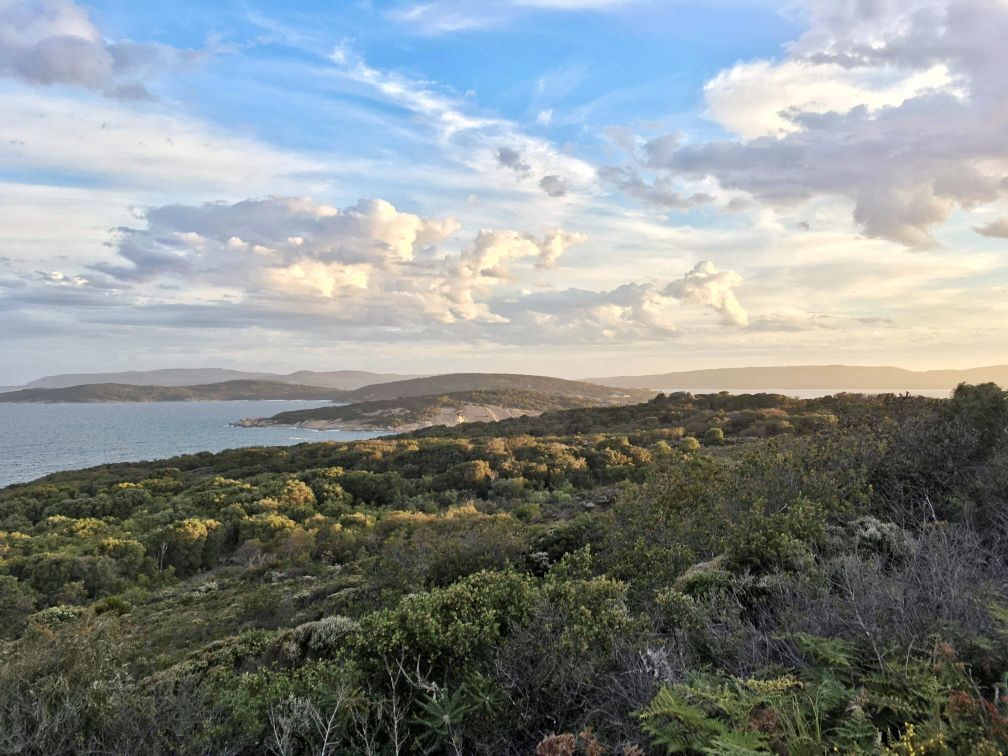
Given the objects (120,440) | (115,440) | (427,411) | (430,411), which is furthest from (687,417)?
(115,440)

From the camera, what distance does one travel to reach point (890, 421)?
1281 cm

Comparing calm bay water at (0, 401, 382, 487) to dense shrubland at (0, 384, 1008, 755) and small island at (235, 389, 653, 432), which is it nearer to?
small island at (235, 389, 653, 432)

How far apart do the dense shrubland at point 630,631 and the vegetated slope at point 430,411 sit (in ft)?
310

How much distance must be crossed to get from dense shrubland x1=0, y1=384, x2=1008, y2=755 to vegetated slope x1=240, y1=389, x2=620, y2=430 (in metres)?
94.5

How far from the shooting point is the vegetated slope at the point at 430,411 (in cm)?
11425

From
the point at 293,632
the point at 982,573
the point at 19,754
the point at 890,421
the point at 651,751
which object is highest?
the point at 890,421

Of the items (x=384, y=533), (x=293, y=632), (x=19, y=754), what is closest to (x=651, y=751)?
(x=19, y=754)

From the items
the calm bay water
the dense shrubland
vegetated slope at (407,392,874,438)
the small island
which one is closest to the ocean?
the calm bay water

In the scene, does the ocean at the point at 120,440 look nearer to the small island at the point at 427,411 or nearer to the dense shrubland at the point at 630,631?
the small island at the point at 427,411

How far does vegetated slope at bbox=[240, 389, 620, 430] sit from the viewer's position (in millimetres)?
114250

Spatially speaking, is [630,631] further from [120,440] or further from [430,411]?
[120,440]

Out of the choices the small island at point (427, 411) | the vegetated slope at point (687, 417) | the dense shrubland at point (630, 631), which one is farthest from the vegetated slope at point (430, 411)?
the dense shrubland at point (630, 631)

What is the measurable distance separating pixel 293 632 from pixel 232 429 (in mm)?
128262

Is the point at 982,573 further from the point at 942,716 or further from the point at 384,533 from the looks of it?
the point at 384,533
